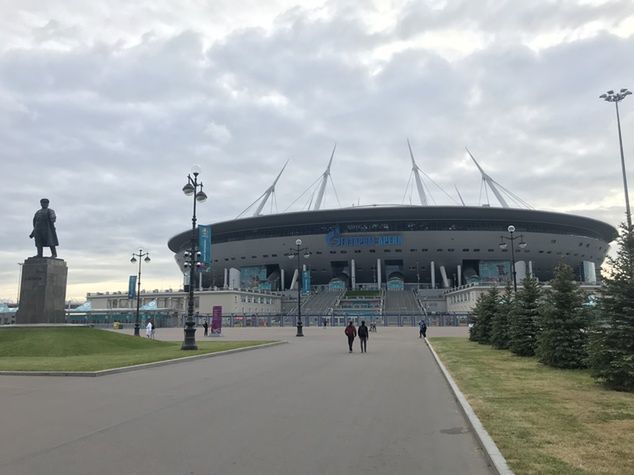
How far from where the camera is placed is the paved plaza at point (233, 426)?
20.3 ft

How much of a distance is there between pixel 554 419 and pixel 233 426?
5003mm

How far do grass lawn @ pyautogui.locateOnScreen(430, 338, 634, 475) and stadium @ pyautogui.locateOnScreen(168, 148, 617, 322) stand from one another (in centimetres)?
7985

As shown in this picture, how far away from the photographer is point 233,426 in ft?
27.0

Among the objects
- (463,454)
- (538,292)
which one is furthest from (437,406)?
(538,292)

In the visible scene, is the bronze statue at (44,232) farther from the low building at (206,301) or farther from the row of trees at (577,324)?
the low building at (206,301)

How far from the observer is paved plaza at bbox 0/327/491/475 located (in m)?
6.18

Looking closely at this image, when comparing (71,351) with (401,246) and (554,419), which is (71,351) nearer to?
(554,419)

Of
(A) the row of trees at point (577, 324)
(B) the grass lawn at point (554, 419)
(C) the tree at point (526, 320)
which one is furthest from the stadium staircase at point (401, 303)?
(B) the grass lawn at point (554, 419)

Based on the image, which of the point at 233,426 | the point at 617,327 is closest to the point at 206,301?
the point at 617,327

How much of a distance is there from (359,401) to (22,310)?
2008 cm

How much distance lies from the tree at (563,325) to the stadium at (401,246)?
248ft

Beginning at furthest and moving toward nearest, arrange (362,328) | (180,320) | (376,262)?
1. (376,262)
2. (180,320)
3. (362,328)

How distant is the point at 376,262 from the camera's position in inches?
4286

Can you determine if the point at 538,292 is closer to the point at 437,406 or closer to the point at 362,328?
the point at 362,328
